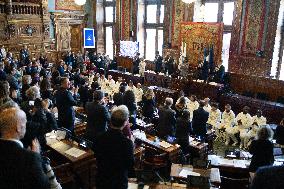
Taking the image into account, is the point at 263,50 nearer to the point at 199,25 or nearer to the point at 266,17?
the point at 266,17

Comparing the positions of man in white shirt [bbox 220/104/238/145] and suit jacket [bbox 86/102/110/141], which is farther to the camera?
man in white shirt [bbox 220/104/238/145]

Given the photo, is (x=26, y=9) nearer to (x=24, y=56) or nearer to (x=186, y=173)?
(x=24, y=56)

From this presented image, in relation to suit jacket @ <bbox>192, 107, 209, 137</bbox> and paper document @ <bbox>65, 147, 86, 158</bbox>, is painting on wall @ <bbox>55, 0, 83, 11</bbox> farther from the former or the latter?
paper document @ <bbox>65, 147, 86, 158</bbox>

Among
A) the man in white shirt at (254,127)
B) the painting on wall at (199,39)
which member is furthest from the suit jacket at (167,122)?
the painting on wall at (199,39)

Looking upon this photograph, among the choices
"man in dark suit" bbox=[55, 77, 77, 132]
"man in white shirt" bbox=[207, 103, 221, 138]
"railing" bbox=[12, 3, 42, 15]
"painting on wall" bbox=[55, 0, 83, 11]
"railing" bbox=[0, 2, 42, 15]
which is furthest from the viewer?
"painting on wall" bbox=[55, 0, 83, 11]

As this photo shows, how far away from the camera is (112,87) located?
11.5 m

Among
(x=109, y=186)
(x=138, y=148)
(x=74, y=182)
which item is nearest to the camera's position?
(x=109, y=186)

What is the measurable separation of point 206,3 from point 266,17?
352cm

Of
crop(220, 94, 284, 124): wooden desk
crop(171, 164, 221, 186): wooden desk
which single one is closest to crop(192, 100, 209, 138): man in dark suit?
crop(171, 164, 221, 186): wooden desk

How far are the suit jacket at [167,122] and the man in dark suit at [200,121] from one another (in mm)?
921

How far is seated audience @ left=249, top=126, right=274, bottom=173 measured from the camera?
4648 millimetres

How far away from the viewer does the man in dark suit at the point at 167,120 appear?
6184 millimetres

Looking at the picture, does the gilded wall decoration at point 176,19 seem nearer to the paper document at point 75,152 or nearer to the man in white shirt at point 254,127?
the man in white shirt at point 254,127

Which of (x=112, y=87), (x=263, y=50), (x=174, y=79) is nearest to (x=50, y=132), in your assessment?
(x=112, y=87)
